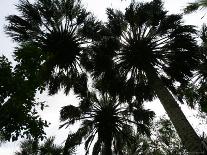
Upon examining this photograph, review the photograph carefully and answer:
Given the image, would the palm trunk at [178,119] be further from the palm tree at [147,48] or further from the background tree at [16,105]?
the background tree at [16,105]

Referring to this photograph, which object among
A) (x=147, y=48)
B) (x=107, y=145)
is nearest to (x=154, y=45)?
(x=147, y=48)

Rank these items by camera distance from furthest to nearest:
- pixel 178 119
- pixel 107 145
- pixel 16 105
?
pixel 107 145
pixel 178 119
pixel 16 105

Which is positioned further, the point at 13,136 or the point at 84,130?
the point at 84,130

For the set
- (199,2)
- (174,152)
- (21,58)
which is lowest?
(21,58)

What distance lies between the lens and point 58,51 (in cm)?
1554

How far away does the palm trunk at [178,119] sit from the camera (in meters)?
10.9

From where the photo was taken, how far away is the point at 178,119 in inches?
471

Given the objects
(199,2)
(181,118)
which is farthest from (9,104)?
(181,118)

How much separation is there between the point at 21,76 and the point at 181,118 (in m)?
6.67

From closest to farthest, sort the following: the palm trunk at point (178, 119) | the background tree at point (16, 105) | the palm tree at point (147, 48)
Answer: the background tree at point (16, 105), the palm trunk at point (178, 119), the palm tree at point (147, 48)

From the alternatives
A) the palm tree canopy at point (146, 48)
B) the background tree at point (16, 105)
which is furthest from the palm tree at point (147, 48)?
the background tree at point (16, 105)

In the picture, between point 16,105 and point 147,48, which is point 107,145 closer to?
point 147,48

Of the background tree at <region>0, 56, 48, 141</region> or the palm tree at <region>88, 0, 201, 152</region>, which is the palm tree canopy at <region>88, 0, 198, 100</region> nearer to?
the palm tree at <region>88, 0, 201, 152</region>

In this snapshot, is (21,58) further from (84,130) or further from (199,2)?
(84,130)
